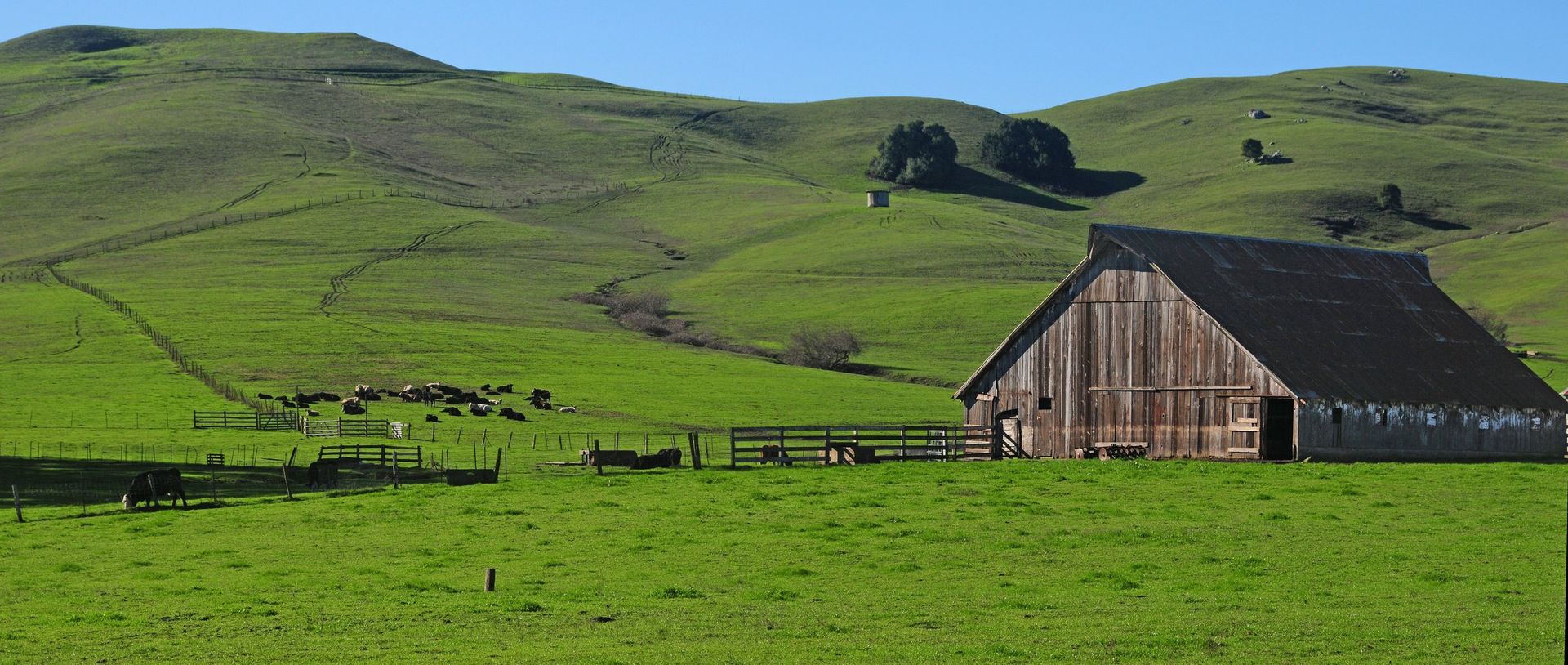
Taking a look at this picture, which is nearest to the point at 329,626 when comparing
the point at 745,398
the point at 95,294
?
the point at 745,398

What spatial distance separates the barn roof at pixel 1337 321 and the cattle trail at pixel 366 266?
2307 inches

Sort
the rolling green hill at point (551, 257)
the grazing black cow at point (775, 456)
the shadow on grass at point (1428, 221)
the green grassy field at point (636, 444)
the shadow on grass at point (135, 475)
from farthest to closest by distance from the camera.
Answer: the shadow on grass at point (1428, 221) → the rolling green hill at point (551, 257) → the grazing black cow at point (775, 456) → the shadow on grass at point (135, 475) → the green grassy field at point (636, 444)

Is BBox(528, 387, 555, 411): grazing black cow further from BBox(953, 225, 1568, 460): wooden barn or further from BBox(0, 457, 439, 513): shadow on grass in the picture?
BBox(953, 225, 1568, 460): wooden barn

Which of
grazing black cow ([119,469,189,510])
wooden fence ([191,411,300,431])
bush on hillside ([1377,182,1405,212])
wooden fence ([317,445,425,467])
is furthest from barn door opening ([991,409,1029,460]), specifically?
bush on hillside ([1377,182,1405,212])

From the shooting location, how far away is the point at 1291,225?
167 m

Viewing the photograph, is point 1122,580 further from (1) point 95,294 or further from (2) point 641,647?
(1) point 95,294

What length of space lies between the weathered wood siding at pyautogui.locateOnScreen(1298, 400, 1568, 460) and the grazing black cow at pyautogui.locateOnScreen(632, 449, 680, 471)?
17.0 meters

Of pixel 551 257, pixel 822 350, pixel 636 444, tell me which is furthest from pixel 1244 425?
pixel 551 257

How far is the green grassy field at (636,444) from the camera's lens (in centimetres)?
2267

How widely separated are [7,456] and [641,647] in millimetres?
41575

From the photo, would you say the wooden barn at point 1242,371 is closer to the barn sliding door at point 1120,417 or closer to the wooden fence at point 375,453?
the barn sliding door at point 1120,417

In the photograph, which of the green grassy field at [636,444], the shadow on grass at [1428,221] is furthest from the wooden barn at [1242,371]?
the shadow on grass at [1428,221]

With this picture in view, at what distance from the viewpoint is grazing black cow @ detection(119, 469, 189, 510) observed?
38.3 metres

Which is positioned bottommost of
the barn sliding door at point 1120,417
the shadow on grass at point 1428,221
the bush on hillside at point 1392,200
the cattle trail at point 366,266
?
the barn sliding door at point 1120,417
